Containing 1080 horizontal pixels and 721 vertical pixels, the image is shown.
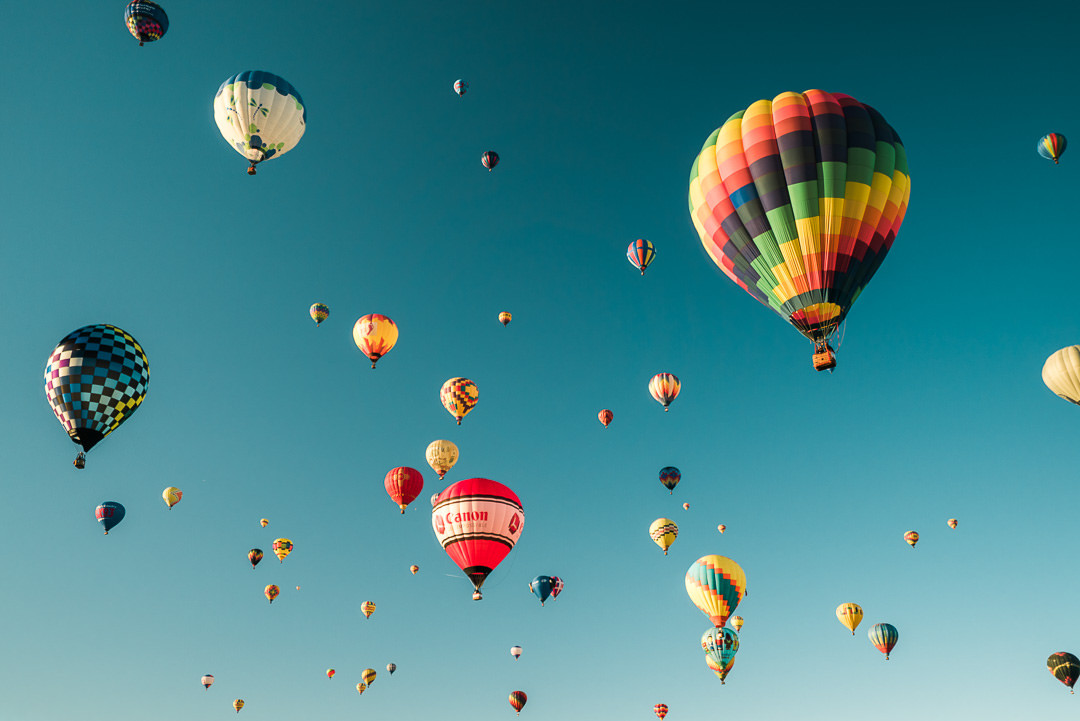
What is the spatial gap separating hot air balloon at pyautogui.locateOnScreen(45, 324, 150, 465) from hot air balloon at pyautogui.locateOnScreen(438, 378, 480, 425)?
1161 centimetres

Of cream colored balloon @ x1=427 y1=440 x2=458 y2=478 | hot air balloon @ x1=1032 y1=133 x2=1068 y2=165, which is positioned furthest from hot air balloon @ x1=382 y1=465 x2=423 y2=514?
hot air balloon @ x1=1032 y1=133 x2=1068 y2=165

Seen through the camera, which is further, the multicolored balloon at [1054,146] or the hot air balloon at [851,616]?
the hot air balloon at [851,616]

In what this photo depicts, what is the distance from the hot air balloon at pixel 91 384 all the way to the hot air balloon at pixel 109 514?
11892mm

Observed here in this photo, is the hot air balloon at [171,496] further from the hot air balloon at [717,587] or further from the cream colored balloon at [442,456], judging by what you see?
the hot air balloon at [717,587]

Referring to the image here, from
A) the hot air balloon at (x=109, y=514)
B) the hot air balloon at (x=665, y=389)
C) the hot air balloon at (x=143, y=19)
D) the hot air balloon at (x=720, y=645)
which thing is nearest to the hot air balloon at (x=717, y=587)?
the hot air balloon at (x=720, y=645)

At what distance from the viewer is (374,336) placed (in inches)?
1000

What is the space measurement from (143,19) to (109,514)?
57.8 ft

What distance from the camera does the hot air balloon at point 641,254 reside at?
2658 centimetres

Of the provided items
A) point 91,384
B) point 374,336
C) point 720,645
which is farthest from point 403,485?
point 720,645

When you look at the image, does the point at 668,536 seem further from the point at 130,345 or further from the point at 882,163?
the point at 130,345

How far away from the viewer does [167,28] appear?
2158 centimetres

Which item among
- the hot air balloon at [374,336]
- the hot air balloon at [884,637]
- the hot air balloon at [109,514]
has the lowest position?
the hot air balloon at [884,637]

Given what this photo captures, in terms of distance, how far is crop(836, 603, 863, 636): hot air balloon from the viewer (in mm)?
34000

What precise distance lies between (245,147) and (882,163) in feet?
53.3
